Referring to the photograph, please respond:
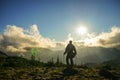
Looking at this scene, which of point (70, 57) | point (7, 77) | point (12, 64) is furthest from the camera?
point (70, 57)

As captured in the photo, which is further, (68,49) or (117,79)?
(68,49)

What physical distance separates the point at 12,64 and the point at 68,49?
20.5 feet

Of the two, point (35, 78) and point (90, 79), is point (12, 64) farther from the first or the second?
point (90, 79)

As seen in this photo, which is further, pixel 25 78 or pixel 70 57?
pixel 70 57

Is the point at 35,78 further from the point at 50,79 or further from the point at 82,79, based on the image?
the point at 82,79

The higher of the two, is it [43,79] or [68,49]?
[68,49]

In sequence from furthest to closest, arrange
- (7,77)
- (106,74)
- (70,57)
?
(70,57), (106,74), (7,77)

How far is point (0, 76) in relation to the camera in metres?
13.6

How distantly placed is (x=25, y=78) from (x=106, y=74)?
676 centimetres

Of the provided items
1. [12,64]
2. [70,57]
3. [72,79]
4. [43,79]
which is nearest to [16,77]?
[43,79]

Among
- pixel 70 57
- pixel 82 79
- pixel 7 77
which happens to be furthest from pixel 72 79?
pixel 70 57

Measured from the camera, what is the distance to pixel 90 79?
46.3 ft

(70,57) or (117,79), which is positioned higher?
(70,57)

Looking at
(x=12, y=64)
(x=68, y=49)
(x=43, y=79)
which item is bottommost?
(x=43, y=79)
